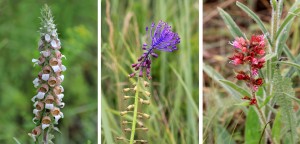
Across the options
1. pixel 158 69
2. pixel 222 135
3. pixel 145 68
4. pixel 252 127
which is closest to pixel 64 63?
pixel 158 69

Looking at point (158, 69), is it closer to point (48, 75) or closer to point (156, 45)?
point (156, 45)

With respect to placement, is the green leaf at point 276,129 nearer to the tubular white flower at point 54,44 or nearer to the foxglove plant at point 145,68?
the foxglove plant at point 145,68

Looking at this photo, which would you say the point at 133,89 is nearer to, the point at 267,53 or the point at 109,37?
the point at 109,37

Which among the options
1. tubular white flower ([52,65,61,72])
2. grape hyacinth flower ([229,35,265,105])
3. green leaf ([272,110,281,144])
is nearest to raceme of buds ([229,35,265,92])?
grape hyacinth flower ([229,35,265,105])

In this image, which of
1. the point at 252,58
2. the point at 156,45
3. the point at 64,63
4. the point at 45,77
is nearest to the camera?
the point at 45,77

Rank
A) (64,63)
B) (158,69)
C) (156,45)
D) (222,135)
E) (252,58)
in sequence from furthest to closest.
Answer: (64,63) < (158,69) < (222,135) < (156,45) < (252,58)

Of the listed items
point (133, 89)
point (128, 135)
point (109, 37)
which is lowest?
point (128, 135)

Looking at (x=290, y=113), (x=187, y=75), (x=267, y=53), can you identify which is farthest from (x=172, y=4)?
(x=290, y=113)
